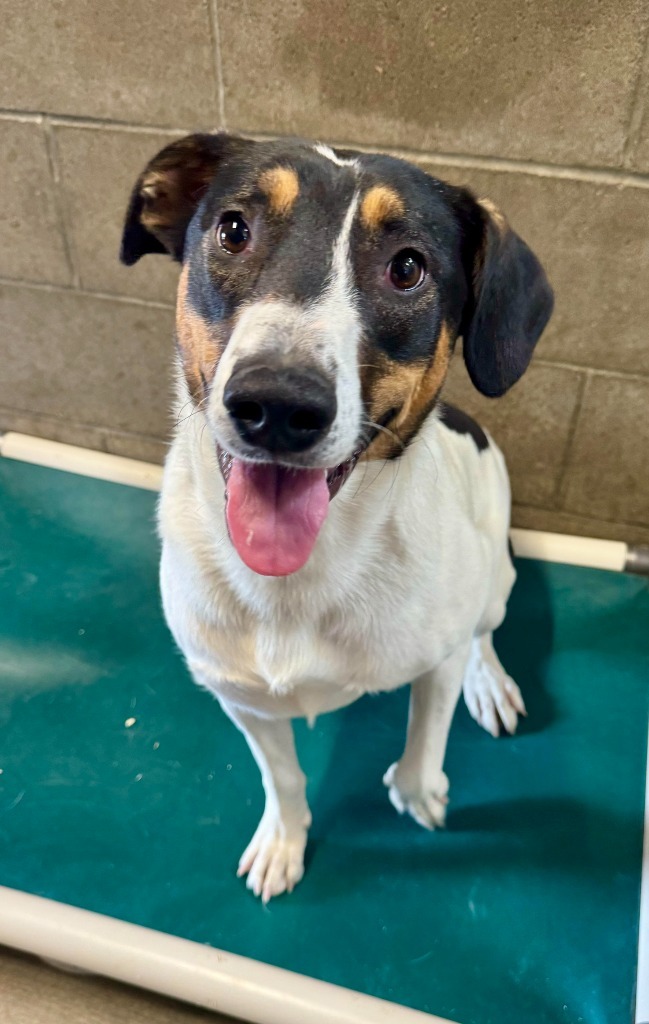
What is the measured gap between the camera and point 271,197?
1066mm

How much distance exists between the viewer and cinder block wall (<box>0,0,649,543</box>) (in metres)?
1.70

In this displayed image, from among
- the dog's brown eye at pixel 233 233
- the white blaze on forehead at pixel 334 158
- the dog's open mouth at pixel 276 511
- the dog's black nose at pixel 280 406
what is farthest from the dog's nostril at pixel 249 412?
the white blaze on forehead at pixel 334 158

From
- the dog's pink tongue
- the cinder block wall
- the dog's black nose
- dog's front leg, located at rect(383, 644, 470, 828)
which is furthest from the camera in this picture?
the cinder block wall

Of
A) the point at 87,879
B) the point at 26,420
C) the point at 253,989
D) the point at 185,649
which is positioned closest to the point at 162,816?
the point at 87,879

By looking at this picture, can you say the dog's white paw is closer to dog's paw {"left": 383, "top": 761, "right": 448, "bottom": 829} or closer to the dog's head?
dog's paw {"left": 383, "top": 761, "right": 448, "bottom": 829}

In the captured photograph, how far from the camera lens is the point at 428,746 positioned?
1.50 meters

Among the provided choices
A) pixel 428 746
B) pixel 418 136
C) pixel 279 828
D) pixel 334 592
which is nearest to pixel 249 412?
pixel 334 592

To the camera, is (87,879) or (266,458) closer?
(266,458)

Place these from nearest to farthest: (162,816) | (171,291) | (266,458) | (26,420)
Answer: (266,458), (162,816), (171,291), (26,420)

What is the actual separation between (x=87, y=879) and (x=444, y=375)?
1213 mm

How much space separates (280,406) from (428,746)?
2.89ft

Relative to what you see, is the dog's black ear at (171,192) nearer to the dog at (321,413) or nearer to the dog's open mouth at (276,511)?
the dog at (321,413)

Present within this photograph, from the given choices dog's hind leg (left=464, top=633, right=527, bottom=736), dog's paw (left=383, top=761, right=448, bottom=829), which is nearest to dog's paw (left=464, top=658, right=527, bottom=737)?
dog's hind leg (left=464, top=633, right=527, bottom=736)

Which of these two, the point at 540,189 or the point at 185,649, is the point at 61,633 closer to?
the point at 185,649
